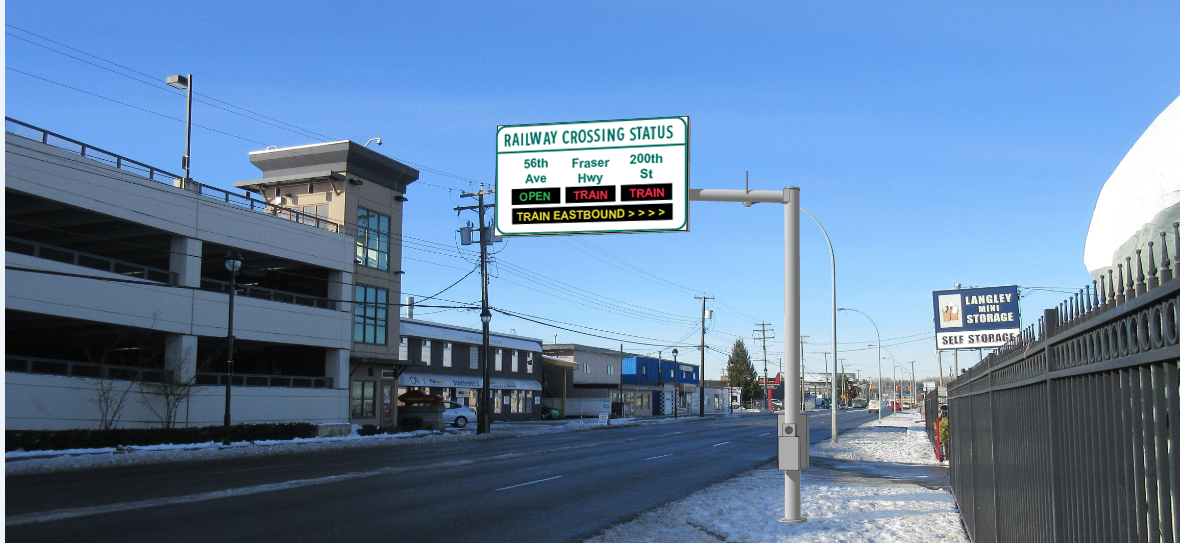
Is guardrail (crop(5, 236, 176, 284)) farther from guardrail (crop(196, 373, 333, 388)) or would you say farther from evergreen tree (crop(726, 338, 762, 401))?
evergreen tree (crop(726, 338, 762, 401))

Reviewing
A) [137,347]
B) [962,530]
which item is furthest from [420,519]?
[137,347]

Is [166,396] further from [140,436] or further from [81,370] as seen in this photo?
[140,436]

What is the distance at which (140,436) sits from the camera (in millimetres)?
30594

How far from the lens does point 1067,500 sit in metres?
3.96

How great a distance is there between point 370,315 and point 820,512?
126 ft

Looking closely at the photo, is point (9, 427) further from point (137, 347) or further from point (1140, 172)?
point (1140, 172)

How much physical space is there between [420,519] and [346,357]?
3416 cm

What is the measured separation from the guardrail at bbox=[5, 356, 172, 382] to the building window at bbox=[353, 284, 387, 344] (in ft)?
42.6

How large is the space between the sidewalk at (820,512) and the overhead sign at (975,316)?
3.24 meters

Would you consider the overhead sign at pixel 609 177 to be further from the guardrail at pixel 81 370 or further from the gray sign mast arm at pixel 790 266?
the guardrail at pixel 81 370

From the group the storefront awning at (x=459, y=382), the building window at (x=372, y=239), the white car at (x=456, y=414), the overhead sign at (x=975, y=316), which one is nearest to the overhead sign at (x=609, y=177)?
the overhead sign at (x=975, y=316)

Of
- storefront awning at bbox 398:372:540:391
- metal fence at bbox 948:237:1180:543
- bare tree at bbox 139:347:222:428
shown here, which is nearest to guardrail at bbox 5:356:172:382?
bare tree at bbox 139:347:222:428

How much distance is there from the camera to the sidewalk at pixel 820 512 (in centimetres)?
1107

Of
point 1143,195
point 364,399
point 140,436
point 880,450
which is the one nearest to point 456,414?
point 364,399
